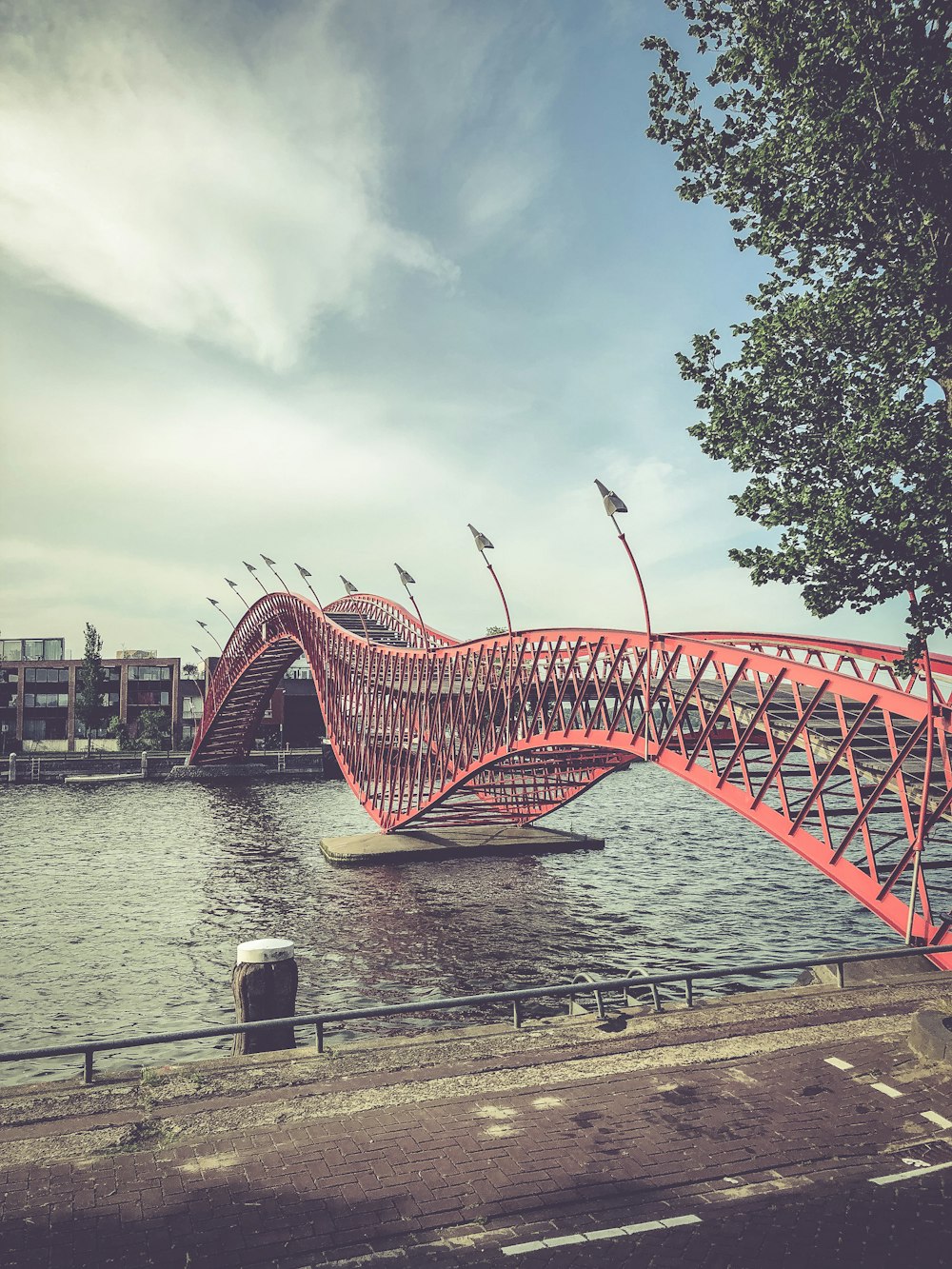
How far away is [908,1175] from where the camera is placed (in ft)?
33.8

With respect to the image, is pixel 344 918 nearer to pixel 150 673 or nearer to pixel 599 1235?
pixel 599 1235

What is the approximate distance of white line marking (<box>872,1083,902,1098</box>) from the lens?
12.4m

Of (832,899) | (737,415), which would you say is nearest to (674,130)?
(737,415)

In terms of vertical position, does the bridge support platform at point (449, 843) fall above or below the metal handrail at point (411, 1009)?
below

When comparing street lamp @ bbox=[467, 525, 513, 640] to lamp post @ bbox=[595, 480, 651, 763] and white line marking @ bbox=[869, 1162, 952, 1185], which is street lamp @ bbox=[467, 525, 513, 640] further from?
white line marking @ bbox=[869, 1162, 952, 1185]

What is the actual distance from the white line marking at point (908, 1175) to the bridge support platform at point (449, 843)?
36.8 meters

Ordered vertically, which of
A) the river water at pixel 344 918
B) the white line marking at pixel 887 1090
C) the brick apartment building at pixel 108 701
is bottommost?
the river water at pixel 344 918

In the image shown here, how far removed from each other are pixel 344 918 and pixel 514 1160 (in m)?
25.4

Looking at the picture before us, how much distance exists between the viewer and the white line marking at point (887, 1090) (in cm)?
1238

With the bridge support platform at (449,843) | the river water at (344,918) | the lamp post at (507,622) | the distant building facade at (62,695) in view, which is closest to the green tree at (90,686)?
the distant building facade at (62,695)

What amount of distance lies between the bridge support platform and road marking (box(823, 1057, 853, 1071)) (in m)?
33.8

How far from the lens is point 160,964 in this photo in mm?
29172

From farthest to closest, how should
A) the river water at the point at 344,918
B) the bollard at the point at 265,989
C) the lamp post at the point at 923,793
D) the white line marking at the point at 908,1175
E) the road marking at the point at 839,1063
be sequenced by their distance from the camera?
the river water at the point at 344,918, the lamp post at the point at 923,793, the bollard at the point at 265,989, the road marking at the point at 839,1063, the white line marking at the point at 908,1175

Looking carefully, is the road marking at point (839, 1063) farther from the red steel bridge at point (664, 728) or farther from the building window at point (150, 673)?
the building window at point (150, 673)
